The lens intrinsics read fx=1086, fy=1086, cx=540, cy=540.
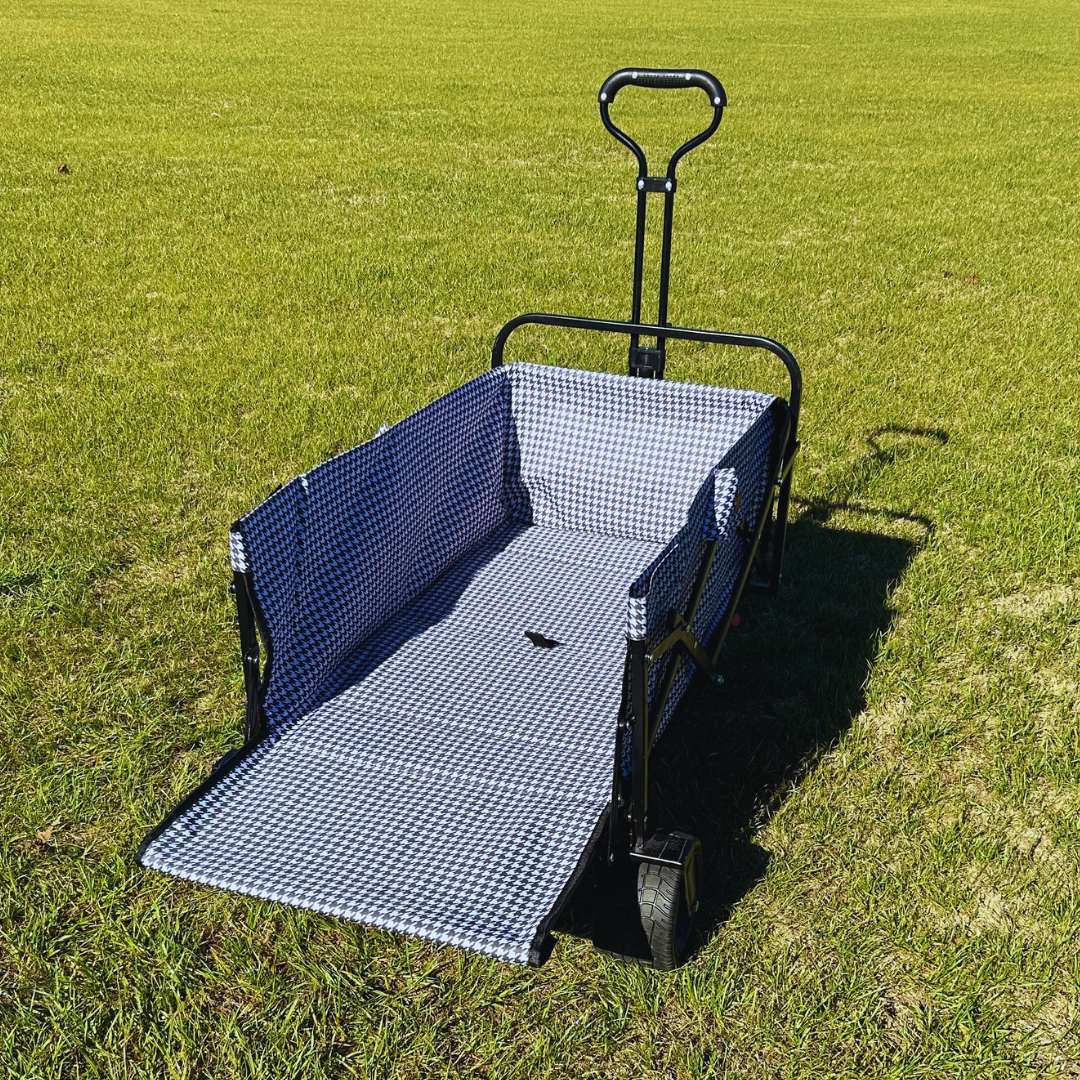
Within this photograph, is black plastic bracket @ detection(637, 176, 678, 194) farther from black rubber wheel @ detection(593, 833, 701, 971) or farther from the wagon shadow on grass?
black rubber wheel @ detection(593, 833, 701, 971)

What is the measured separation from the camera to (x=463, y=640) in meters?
2.90

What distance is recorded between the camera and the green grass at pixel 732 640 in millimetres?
2145

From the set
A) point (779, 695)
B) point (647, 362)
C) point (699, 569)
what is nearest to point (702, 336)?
point (647, 362)

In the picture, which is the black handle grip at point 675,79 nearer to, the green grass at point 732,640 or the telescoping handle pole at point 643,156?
the telescoping handle pole at point 643,156

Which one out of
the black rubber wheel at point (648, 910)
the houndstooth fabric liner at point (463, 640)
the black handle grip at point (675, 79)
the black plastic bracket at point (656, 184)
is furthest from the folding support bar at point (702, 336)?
the black rubber wheel at point (648, 910)

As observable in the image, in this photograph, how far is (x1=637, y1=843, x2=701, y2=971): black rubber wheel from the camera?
2.07 meters

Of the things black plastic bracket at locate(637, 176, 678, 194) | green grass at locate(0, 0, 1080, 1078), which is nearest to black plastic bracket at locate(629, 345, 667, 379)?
black plastic bracket at locate(637, 176, 678, 194)

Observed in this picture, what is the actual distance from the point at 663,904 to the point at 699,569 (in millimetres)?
792

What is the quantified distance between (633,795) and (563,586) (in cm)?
112

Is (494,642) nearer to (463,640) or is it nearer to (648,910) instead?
(463,640)

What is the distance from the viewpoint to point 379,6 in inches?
957

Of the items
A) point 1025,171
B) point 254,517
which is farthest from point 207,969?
point 1025,171

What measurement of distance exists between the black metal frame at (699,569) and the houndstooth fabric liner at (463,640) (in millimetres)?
80

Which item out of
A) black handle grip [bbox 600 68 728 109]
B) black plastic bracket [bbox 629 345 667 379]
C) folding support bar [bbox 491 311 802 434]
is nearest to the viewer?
black handle grip [bbox 600 68 728 109]
